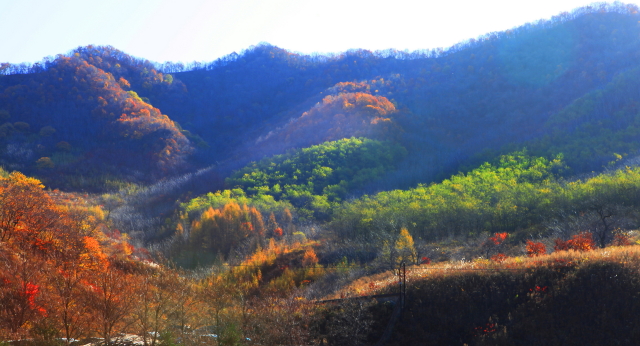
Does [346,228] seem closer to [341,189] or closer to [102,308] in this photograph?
[341,189]

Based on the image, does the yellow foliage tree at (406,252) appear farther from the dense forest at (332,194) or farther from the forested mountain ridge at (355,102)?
the forested mountain ridge at (355,102)

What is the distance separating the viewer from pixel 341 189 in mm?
70875

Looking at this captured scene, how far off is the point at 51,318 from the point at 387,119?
8576 centimetres

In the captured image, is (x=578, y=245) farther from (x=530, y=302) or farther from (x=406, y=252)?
(x=406, y=252)

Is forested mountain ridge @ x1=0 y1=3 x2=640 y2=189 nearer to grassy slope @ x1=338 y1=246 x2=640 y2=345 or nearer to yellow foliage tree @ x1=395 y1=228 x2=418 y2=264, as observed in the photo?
yellow foliage tree @ x1=395 y1=228 x2=418 y2=264

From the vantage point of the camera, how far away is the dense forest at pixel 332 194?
770 inches

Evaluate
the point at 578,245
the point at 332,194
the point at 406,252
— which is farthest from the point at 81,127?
the point at 578,245

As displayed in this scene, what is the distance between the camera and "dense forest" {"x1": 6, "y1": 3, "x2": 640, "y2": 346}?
19547mm

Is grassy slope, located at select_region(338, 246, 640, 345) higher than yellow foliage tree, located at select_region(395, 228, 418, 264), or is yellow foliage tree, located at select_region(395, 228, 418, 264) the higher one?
grassy slope, located at select_region(338, 246, 640, 345)

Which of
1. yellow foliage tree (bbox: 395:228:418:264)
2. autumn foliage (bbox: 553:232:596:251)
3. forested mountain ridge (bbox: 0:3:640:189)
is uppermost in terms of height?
forested mountain ridge (bbox: 0:3:640:189)

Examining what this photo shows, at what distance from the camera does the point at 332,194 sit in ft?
226

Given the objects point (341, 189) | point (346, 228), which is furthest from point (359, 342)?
point (341, 189)

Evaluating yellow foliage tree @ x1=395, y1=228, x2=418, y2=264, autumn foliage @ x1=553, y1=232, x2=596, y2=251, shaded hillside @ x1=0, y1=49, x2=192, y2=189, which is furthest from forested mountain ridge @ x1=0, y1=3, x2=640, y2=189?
autumn foliage @ x1=553, y1=232, x2=596, y2=251

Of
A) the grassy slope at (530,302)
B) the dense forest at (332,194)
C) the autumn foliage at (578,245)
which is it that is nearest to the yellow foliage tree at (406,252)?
the dense forest at (332,194)
